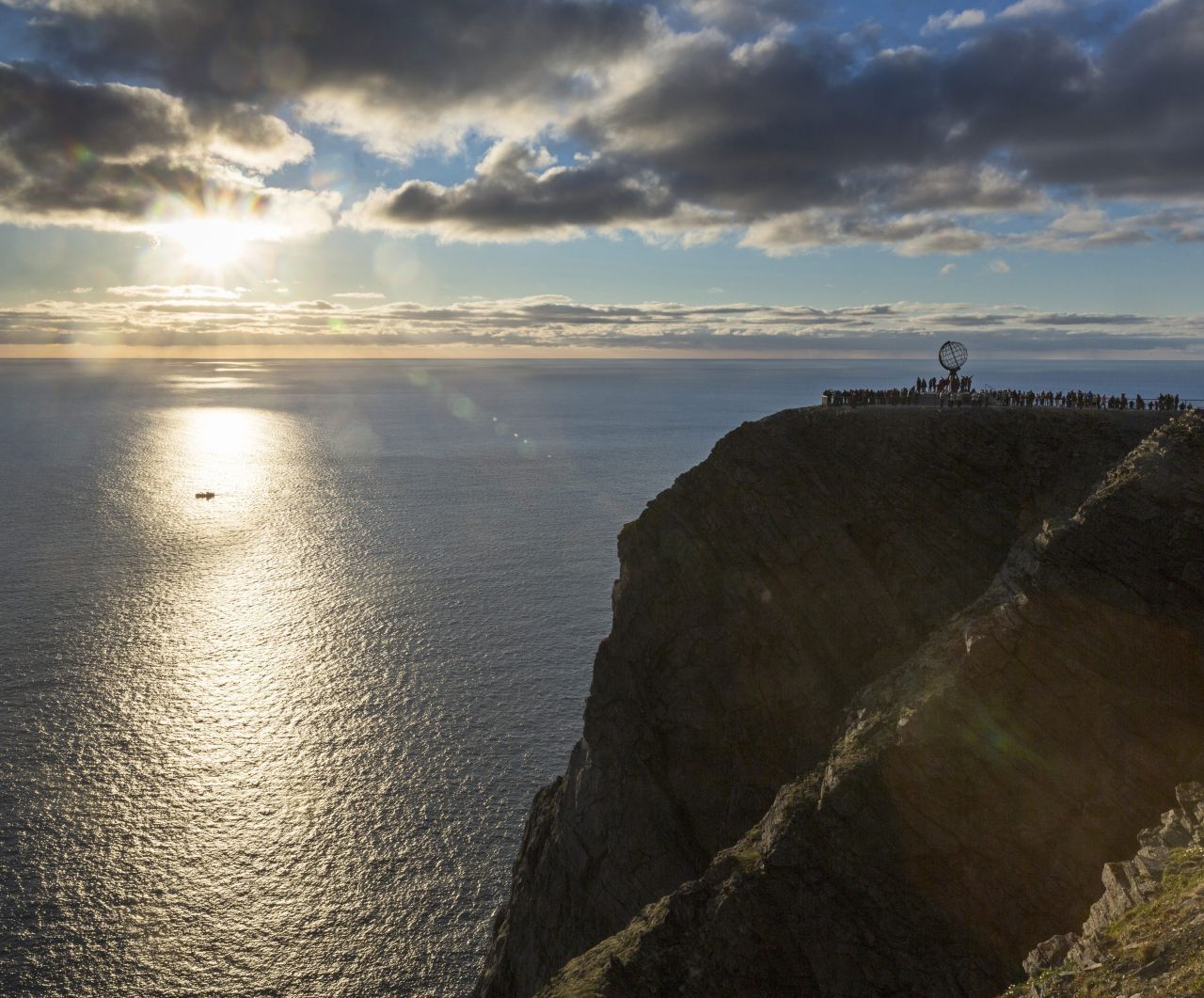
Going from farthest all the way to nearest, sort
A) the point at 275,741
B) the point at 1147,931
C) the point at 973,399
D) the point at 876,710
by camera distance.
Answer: the point at 275,741 → the point at 973,399 → the point at 876,710 → the point at 1147,931

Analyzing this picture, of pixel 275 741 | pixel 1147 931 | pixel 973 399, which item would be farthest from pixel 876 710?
pixel 275 741

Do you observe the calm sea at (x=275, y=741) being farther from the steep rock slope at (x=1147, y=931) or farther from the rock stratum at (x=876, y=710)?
the steep rock slope at (x=1147, y=931)

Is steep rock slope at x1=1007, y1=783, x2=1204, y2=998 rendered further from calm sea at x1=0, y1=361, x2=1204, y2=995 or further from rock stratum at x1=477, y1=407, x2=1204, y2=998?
calm sea at x1=0, y1=361, x2=1204, y2=995

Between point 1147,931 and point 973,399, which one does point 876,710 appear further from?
point 973,399

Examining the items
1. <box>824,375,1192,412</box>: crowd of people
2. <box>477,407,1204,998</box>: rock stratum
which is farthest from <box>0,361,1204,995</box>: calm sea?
<box>824,375,1192,412</box>: crowd of people

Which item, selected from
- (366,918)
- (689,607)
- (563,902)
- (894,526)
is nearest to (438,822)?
(366,918)

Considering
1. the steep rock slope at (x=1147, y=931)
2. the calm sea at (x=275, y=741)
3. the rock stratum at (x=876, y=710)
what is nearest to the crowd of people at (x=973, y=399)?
the rock stratum at (x=876, y=710)
